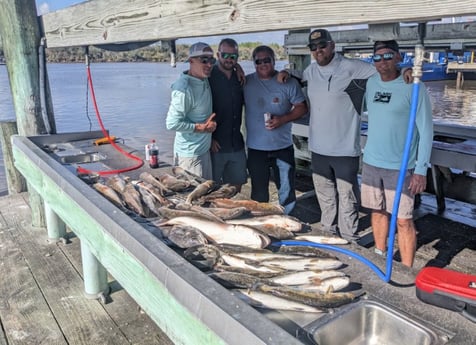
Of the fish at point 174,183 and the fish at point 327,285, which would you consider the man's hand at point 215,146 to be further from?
the fish at point 327,285

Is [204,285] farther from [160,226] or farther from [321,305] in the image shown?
[160,226]

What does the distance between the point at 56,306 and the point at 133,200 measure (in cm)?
125

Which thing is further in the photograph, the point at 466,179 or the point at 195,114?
the point at 466,179

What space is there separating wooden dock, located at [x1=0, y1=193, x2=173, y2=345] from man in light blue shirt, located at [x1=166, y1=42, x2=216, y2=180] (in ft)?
4.18

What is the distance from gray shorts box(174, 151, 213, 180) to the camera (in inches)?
152

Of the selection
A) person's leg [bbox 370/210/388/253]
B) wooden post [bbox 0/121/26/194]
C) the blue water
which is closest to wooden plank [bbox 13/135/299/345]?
person's leg [bbox 370/210/388/253]

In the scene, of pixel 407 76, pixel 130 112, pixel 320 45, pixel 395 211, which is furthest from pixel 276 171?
pixel 130 112

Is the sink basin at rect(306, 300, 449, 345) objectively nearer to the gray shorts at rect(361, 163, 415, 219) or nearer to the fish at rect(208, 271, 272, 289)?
the fish at rect(208, 271, 272, 289)

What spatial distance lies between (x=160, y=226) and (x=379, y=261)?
1.18 meters

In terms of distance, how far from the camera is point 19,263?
3965mm

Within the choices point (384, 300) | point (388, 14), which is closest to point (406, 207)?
point (384, 300)

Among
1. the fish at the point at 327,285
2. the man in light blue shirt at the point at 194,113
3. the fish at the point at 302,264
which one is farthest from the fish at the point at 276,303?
the man in light blue shirt at the point at 194,113

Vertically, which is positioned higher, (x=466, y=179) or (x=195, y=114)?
(x=195, y=114)

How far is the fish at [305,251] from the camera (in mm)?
2066
